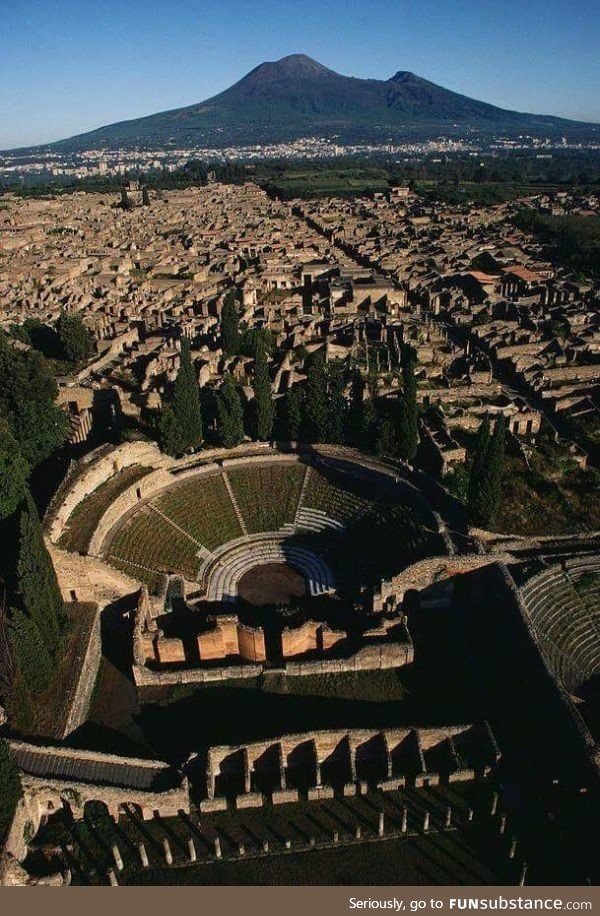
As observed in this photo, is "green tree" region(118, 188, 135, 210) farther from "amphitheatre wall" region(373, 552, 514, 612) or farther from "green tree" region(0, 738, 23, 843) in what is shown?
"green tree" region(0, 738, 23, 843)

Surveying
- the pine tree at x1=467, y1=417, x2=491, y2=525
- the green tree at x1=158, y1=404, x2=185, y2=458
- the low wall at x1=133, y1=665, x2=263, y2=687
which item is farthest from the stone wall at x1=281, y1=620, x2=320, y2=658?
the green tree at x1=158, y1=404, x2=185, y2=458

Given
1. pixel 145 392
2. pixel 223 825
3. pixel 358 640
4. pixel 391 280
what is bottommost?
pixel 223 825

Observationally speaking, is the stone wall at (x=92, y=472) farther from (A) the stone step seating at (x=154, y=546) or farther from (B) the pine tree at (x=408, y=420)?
(B) the pine tree at (x=408, y=420)

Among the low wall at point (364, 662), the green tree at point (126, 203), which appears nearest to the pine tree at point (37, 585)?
the low wall at point (364, 662)

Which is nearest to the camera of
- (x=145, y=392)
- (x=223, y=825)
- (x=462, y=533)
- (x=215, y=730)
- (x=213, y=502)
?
(x=223, y=825)

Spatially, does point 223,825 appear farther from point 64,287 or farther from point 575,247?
point 575,247

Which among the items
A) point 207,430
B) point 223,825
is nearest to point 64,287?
point 207,430
